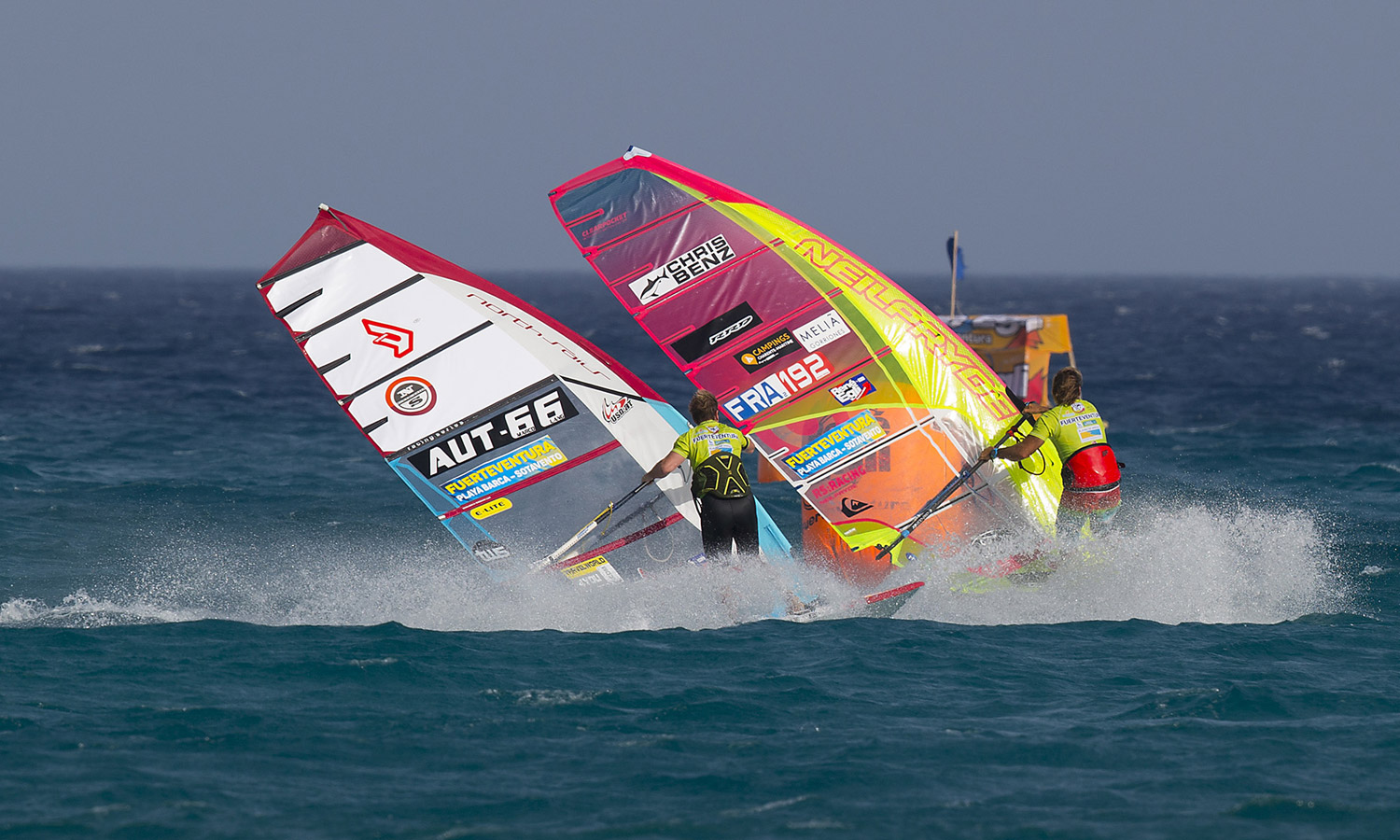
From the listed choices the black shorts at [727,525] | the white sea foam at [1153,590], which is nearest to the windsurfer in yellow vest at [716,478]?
the black shorts at [727,525]

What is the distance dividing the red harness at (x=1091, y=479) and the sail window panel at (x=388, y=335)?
4.76 metres

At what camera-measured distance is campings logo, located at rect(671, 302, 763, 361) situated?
1059 cm

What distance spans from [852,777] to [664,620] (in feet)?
10.4

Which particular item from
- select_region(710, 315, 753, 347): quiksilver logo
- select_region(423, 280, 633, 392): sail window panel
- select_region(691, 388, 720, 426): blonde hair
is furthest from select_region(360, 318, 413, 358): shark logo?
select_region(710, 315, 753, 347): quiksilver logo

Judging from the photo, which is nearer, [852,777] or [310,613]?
[852,777]

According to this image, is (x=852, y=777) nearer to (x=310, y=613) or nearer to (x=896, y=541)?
(x=896, y=541)

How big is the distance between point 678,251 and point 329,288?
2759 millimetres

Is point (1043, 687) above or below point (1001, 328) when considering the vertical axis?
below

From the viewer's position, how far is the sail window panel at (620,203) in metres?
10.5

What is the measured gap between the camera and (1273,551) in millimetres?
10594

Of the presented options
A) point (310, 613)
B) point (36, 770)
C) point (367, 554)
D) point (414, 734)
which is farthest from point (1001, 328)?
point (36, 770)

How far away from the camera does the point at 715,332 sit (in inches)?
419

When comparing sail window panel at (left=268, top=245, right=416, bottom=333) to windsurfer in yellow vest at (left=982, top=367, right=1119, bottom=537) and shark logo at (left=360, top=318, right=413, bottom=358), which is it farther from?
windsurfer in yellow vest at (left=982, top=367, right=1119, bottom=537)

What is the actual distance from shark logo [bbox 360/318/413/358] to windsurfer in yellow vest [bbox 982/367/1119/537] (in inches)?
178
